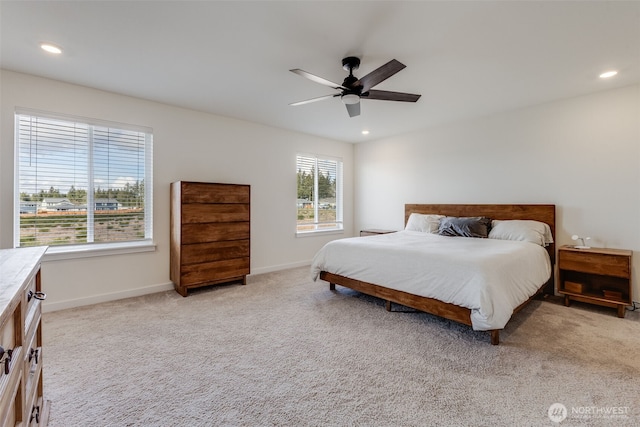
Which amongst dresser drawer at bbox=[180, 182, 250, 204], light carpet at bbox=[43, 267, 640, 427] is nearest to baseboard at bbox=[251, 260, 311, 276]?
dresser drawer at bbox=[180, 182, 250, 204]

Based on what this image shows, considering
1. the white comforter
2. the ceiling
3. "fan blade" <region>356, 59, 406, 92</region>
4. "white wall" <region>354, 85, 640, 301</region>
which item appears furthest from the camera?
"white wall" <region>354, 85, 640, 301</region>

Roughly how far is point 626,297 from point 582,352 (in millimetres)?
1358

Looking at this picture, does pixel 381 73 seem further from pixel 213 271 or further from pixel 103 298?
pixel 103 298

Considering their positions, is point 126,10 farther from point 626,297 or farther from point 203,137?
point 626,297

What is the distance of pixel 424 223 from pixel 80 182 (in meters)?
4.53

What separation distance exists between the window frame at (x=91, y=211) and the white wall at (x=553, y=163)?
4.04 m

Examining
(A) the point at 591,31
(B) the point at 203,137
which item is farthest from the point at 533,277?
(B) the point at 203,137

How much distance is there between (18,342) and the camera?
99 centimetres

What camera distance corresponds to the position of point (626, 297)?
2.92m

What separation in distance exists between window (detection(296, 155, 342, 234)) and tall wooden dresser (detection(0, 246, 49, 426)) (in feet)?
13.2

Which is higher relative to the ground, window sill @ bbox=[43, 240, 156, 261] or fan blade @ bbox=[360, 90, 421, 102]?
fan blade @ bbox=[360, 90, 421, 102]

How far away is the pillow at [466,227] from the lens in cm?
379

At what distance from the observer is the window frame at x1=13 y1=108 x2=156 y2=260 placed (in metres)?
2.86

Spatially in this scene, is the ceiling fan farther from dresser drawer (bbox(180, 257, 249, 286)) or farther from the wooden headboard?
dresser drawer (bbox(180, 257, 249, 286))
